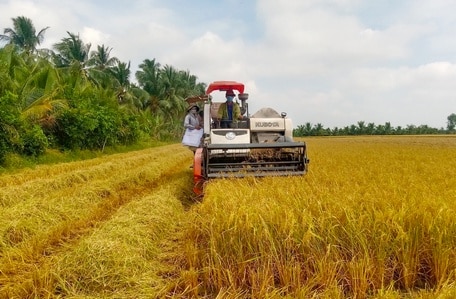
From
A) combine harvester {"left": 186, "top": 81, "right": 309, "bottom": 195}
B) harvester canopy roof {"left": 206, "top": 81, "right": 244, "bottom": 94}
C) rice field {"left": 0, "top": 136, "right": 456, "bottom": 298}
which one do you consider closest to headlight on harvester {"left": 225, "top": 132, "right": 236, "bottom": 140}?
combine harvester {"left": 186, "top": 81, "right": 309, "bottom": 195}

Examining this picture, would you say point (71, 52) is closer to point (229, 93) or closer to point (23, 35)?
point (23, 35)

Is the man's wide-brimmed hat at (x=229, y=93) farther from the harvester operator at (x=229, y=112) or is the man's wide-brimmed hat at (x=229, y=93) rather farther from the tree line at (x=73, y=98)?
the tree line at (x=73, y=98)

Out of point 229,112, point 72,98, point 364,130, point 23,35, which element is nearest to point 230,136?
point 229,112

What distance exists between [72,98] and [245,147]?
12.8m

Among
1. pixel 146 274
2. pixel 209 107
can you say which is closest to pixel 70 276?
pixel 146 274

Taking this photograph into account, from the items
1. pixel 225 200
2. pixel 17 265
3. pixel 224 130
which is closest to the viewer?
pixel 17 265

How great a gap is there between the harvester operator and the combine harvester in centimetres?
9

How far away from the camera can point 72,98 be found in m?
16.3

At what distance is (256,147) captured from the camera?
244 inches

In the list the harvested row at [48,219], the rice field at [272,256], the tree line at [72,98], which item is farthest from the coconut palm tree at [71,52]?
the rice field at [272,256]

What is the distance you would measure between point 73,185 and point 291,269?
6.88 m

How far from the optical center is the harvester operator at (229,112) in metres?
7.76

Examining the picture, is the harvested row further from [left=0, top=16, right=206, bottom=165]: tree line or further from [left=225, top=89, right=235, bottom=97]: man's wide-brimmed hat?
[left=0, top=16, right=206, bottom=165]: tree line

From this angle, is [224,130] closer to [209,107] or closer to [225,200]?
[209,107]
